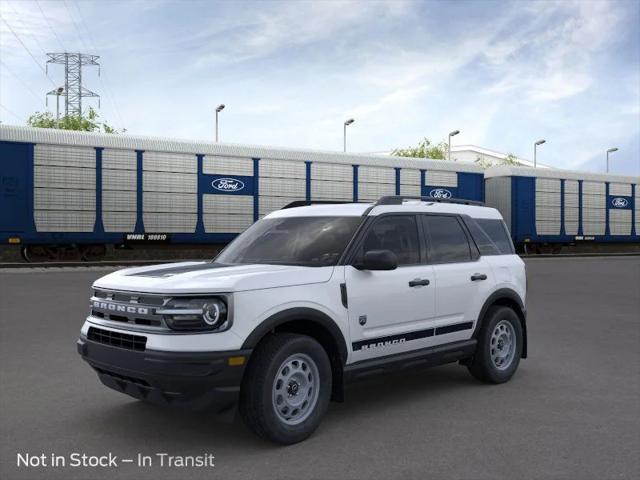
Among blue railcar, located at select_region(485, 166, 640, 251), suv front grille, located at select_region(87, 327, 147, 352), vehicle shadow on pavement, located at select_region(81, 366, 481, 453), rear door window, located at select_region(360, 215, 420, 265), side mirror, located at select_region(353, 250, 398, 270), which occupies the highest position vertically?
blue railcar, located at select_region(485, 166, 640, 251)

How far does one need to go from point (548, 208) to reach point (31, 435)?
31476 millimetres

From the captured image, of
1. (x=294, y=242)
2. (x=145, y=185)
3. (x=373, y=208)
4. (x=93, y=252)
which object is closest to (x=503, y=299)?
(x=373, y=208)

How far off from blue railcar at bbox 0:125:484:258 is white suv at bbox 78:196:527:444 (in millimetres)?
17989

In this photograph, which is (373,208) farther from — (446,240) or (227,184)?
(227,184)

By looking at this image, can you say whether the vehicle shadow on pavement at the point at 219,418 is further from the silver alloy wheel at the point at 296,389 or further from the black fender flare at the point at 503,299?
the black fender flare at the point at 503,299

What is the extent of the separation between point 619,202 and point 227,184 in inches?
934

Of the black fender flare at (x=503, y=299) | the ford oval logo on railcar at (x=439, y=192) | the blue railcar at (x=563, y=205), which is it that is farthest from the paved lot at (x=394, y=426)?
the blue railcar at (x=563, y=205)

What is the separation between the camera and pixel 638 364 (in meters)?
7.52

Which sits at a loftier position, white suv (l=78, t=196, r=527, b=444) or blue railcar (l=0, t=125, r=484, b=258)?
blue railcar (l=0, t=125, r=484, b=258)

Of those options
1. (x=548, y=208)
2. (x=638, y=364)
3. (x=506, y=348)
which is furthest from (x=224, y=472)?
(x=548, y=208)

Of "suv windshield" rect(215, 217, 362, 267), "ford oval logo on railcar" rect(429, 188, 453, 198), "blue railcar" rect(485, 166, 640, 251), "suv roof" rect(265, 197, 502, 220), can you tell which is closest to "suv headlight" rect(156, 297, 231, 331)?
"suv windshield" rect(215, 217, 362, 267)

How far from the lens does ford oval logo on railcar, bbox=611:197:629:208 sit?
119 ft

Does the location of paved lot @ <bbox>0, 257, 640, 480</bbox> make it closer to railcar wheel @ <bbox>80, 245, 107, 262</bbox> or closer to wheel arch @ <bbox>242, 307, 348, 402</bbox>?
wheel arch @ <bbox>242, 307, 348, 402</bbox>

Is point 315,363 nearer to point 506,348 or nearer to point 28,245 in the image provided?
point 506,348
